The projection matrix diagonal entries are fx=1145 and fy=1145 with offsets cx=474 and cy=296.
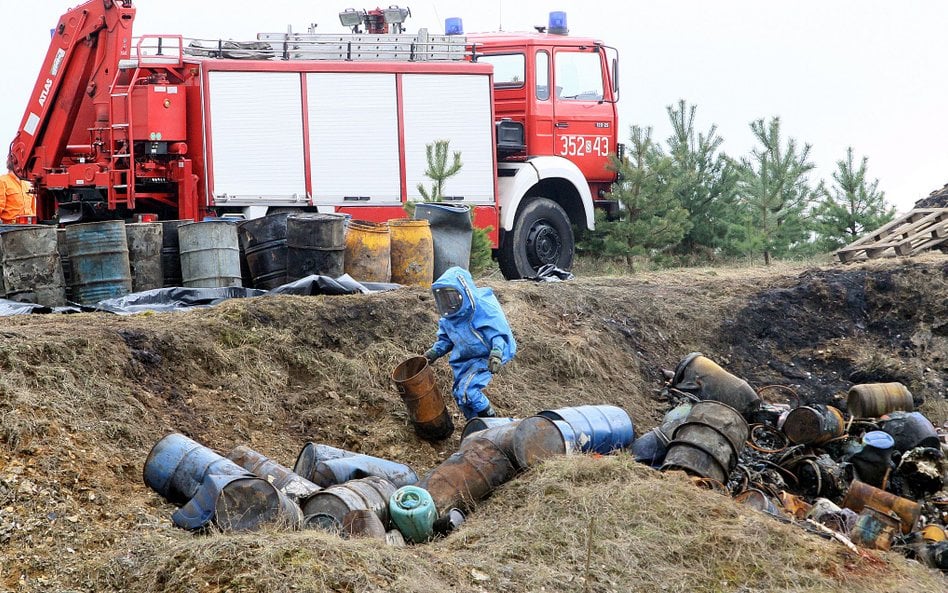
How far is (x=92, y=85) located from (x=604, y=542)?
9582 millimetres

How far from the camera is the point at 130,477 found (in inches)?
278

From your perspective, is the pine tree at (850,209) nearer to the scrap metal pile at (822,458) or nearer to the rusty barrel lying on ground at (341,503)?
the scrap metal pile at (822,458)

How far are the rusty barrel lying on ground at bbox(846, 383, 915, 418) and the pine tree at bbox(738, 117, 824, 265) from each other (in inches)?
279

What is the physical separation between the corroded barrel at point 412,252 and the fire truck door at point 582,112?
405 cm

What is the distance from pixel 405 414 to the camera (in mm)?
9219

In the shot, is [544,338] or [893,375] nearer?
[544,338]

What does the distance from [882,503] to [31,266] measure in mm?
7308

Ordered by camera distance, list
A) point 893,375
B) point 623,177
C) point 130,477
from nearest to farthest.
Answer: point 130,477 < point 893,375 < point 623,177

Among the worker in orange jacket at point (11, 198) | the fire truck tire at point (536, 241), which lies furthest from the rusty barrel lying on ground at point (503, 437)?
the worker in orange jacket at point (11, 198)

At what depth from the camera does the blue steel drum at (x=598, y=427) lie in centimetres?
823

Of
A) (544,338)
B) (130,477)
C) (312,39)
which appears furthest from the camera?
(312,39)

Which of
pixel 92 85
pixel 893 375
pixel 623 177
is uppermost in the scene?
pixel 92 85

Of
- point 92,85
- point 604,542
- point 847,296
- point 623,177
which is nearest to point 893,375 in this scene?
point 847,296

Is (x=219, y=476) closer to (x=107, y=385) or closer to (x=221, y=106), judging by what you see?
(x=107, y=385)
